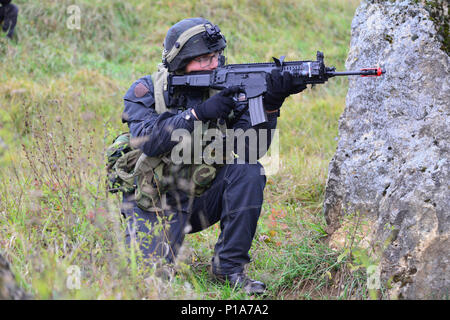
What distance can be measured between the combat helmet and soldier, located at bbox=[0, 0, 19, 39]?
5406 millimetres

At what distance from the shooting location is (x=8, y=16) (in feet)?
25.5

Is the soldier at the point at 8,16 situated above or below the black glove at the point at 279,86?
above

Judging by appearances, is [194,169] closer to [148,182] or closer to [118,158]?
[148,182]

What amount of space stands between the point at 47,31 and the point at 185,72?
19.1 feet

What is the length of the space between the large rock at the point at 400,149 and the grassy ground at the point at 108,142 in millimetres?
267

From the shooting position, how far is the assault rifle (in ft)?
9.63

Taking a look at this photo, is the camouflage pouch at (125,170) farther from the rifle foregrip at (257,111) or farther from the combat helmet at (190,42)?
the rifle foregrip at (257,111)

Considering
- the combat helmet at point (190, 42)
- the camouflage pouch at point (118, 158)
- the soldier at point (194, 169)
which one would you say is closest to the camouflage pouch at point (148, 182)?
the soldier at point (194, 169)

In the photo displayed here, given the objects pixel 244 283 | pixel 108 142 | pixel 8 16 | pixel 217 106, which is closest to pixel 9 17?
pixel 8 16

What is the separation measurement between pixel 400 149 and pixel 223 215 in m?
1.12

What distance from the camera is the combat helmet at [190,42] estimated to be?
3260 millimetres

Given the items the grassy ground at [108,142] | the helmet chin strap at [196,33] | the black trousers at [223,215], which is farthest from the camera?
the helmet chin strap at [196,33]
